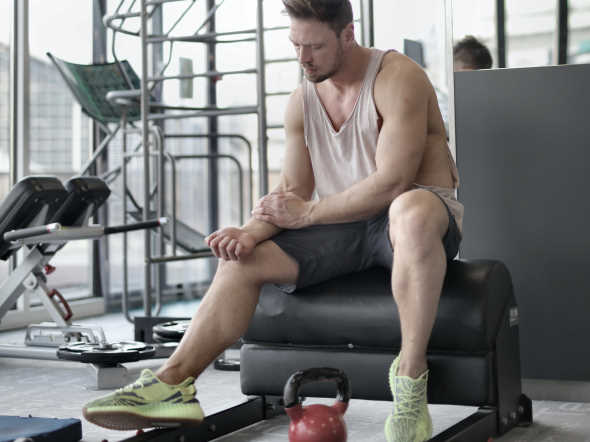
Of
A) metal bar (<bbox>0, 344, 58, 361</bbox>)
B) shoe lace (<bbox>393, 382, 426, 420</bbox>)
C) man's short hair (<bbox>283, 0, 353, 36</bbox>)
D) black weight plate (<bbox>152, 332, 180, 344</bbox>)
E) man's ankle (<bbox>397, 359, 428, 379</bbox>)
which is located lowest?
metal bar (<bbox>0, 344, 58, 361</bbox>)

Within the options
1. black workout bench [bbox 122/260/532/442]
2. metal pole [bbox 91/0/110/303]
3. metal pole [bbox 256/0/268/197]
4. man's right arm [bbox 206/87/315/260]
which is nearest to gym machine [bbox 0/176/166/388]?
metal pole [bbox 256/0/268/197]

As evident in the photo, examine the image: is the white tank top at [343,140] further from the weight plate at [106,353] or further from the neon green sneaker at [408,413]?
the weight plate at [106,353]

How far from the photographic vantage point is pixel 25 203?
294 centimetres

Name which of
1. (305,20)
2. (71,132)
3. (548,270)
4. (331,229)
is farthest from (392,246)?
(71,132)

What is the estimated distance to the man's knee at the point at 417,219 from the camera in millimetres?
1679

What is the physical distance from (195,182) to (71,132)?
120cm

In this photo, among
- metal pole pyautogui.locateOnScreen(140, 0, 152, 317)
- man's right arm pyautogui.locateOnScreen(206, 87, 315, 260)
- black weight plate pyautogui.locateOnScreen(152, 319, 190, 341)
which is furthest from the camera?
metal pole pyautogui.locateOnScreen(140, 0, 152, 317)

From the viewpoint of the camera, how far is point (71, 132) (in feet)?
15.8

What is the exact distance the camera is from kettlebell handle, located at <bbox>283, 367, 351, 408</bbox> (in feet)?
4.76

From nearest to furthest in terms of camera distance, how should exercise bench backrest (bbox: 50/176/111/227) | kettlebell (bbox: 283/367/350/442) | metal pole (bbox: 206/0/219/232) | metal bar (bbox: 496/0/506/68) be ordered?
kettlebell (bbox: 283/367/350/442), metal bar (bbox: 496/0/506/68), exercise bench backrest (bbox: 50/176/111/227), metal pole (bbox: 206/0/219/232)

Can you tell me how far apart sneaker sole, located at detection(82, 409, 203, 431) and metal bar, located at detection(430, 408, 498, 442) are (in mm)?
510

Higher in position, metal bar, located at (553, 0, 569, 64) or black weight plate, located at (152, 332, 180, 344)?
metal bar, located at (553, 0, 569, 64)

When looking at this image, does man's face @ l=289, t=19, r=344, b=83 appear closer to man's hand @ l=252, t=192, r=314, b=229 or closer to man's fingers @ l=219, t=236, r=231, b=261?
man's hand @ l=252, t=192, r=314, b=229

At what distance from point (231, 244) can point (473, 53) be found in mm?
1061
